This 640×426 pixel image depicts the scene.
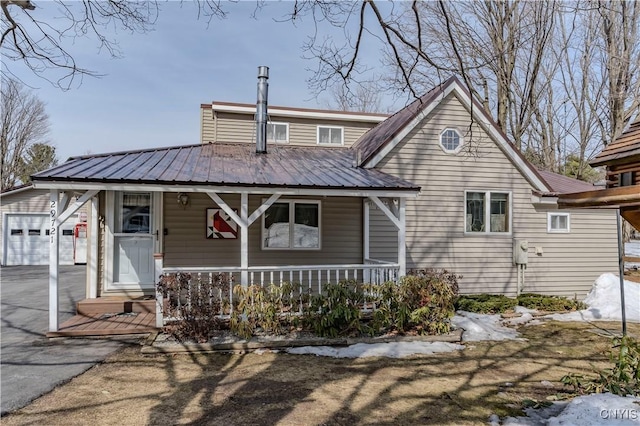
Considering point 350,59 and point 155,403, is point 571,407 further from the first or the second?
point 350,59

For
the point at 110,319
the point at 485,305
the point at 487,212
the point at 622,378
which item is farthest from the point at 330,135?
the point at 622,378

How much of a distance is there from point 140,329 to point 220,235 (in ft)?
8.57

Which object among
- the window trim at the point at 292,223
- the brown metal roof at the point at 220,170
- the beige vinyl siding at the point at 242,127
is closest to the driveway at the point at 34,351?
the brown metal roof at the point at 220,170

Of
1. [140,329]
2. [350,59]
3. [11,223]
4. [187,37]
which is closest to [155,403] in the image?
[140,329]

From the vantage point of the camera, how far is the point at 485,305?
28.6 feet

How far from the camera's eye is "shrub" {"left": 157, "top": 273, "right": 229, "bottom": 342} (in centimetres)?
609

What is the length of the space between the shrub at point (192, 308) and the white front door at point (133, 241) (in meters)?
2.54

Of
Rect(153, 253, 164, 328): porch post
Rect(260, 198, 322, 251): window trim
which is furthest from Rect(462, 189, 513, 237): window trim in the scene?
Rect(153, 253, 164, 328): porch post

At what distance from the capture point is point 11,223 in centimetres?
1709

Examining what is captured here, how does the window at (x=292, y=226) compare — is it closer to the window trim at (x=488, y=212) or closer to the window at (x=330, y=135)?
the window trim at (x=488, y=212)

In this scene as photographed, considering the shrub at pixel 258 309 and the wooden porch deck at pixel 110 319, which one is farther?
the wooden porch deck at pixel 110 319

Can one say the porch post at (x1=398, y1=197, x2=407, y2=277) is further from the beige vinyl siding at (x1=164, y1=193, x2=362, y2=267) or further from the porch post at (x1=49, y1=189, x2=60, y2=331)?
the porch post at (x1=49, y1=189, x2=60, y2=331)

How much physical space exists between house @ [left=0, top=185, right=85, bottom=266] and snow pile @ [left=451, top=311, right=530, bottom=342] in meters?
15.9

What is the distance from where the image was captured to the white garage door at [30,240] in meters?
17.1
